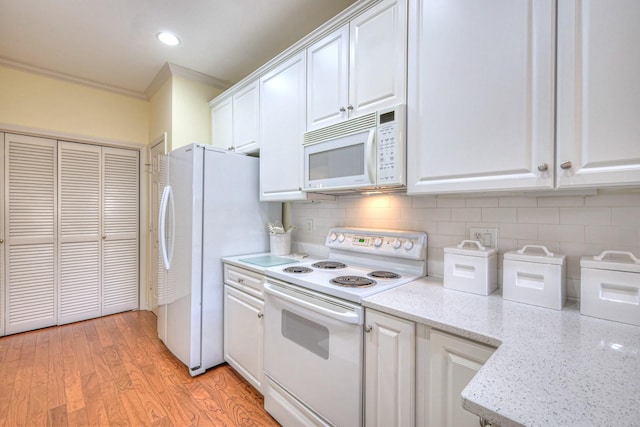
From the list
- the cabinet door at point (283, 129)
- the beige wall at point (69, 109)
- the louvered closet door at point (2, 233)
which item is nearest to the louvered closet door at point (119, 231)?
the beige wall at point (69, 109)

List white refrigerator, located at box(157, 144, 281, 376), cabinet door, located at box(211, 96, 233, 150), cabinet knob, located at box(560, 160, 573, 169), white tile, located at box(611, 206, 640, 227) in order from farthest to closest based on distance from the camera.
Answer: cabinet door, located at box(211, 96, 233, 150) < white refrigerator, located at box(157, 144, 281, 376) < white tile, located at box(611, 206, 640, 227) < cabinet knob, located at box(560, 160, 573, 169)

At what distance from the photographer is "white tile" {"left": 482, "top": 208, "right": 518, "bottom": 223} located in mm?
1386

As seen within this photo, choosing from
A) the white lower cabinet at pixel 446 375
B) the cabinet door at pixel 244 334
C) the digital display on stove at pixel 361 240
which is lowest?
the cabinet door at pixel 244 334

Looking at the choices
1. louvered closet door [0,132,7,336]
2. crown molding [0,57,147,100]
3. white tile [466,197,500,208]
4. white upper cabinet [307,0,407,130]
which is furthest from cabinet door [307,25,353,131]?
louvered closet door [0,132,7,336]

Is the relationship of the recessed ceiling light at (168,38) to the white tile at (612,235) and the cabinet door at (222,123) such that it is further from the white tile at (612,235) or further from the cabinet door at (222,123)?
the white tile at (612,235)

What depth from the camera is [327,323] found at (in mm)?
1376

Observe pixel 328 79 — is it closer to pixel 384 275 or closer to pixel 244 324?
pixel 384 275

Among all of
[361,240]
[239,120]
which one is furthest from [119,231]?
[361,240]

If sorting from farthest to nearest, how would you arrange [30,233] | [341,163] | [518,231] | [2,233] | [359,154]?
[30,233], [2,233], [341,163], [359,154], [518,231]

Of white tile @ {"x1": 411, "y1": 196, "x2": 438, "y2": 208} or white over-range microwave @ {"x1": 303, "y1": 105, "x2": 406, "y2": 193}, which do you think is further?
white tile @ {"x1": 411, "y1": 196, "x2": 438, "y2": 208}

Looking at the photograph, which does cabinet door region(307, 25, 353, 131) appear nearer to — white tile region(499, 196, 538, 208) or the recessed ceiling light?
white tile region(499, 196, 538, 208)

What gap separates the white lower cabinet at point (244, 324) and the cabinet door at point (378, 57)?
1.28 m

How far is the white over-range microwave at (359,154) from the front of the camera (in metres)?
1.42

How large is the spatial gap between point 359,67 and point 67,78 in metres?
3.23
